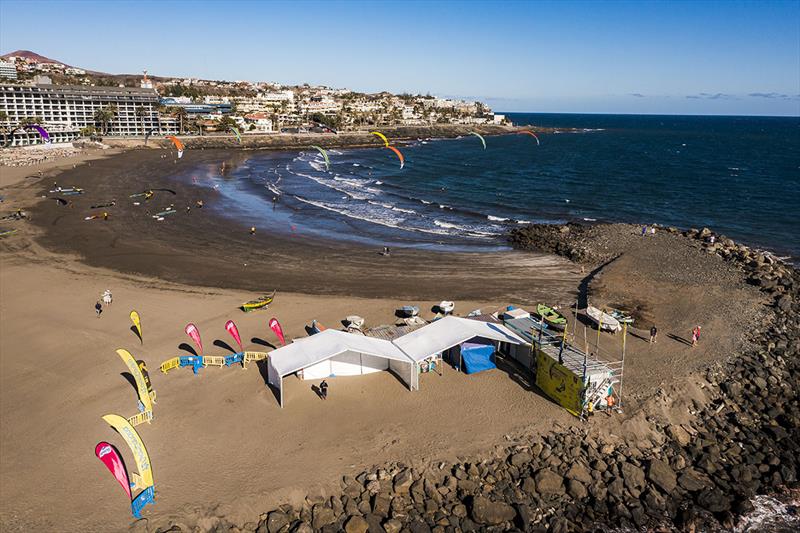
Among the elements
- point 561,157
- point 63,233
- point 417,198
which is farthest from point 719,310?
point 561,157

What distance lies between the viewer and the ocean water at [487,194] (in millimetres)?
44188

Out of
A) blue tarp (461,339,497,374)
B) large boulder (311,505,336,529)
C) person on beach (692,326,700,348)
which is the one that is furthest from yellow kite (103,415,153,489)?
person on beach (692,326,700,348)

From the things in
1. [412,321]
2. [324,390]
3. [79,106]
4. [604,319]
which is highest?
[79,106]

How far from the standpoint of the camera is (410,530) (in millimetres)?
12648

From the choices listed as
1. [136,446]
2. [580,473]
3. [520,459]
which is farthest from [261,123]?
[580,473]

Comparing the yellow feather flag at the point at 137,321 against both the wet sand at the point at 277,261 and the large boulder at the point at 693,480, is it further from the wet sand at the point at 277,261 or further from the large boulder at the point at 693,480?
the large boulder at the point at 693,480

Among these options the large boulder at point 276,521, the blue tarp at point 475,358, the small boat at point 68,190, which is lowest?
the large boulder at point 276,521

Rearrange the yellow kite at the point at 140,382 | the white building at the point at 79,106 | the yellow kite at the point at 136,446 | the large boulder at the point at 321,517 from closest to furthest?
the large boulder at the point at 321,517 → the yellow kite at the point at 136,446 → the yellow kite at the point at 140,382 → the white building at the point at 79,106

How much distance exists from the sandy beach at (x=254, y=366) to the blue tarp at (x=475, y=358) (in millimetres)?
480

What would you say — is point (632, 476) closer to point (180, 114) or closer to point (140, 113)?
point (140, 113)

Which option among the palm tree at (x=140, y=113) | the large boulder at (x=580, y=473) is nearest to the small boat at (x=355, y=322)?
the large boulder at (x=580, y=473)

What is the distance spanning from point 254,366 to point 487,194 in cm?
4575

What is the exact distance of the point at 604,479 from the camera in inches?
568

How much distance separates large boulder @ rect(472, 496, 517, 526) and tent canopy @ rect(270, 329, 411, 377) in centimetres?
568
